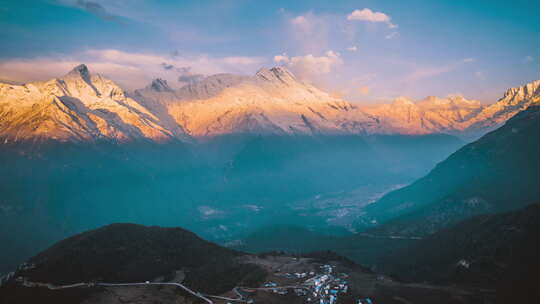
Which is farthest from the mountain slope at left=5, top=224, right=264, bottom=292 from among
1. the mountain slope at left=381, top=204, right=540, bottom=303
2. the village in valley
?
the mountain slope at left=381, top=204, right=540, bottom=303

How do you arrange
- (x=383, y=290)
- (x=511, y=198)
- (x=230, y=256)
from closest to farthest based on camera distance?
(x=383, y=290), (x=230, y=256), (x=511, y=198)

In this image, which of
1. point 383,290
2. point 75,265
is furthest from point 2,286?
point 383,290

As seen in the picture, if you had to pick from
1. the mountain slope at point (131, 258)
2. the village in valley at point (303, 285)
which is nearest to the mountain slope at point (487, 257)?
the village in valley at point (303, 285)

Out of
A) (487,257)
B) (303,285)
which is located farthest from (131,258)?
(487,257)

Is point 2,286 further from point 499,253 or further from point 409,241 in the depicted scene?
point 409,241

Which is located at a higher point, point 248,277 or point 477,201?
point 477,201

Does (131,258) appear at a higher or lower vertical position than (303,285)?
higher

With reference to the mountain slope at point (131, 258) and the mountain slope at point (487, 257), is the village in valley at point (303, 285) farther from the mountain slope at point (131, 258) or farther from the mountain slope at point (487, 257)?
the mountain slope at point (487, 257)

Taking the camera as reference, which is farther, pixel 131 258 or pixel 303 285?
pixel 131 258

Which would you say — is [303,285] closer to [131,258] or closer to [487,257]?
[487,257]

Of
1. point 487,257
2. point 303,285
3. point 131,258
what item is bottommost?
point 303,285

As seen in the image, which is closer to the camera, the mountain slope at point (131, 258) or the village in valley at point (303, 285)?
the village in valley at point (303, 285)
